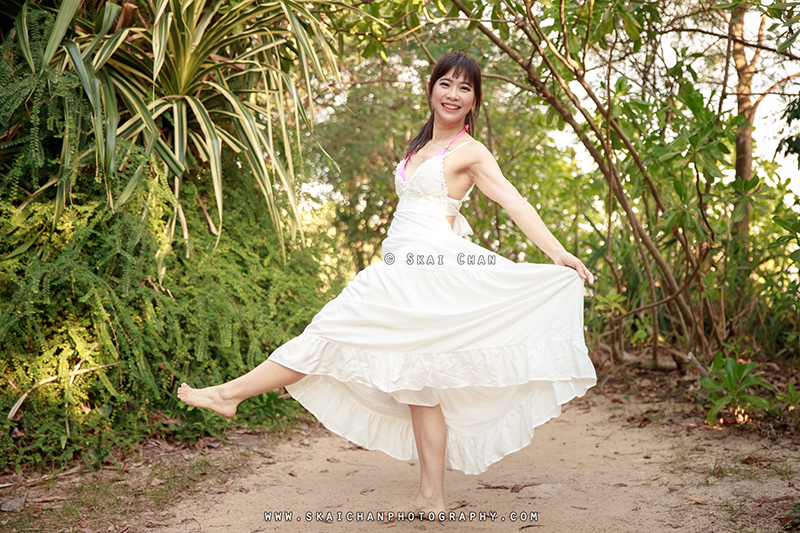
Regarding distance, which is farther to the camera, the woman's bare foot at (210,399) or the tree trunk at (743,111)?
the tree trunk at (743,111)

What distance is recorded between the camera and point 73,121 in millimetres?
2703

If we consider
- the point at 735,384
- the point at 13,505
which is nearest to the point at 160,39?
the point at 13,505

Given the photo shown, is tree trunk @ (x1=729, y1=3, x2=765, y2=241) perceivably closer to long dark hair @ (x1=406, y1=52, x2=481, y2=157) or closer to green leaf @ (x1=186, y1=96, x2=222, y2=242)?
long dark hair @ (x1=406, y1=52, x2=481, y2=157)

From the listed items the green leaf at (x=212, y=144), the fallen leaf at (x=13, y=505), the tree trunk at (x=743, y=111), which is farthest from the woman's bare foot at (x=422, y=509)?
the tree trunk at (x=743, y=111)

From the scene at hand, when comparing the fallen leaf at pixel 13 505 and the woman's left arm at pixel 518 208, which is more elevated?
the woman's left arm at pixel 518 208

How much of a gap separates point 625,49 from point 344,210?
4506 mm

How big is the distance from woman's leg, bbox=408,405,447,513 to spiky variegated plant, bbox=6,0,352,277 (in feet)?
4.69

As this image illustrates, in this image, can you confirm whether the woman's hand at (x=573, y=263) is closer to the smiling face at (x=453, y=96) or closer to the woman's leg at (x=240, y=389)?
the smiling face at (x=453, y=96)

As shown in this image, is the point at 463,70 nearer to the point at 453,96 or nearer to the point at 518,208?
the point at 453,96

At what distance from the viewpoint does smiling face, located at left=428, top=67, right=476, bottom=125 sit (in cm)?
229

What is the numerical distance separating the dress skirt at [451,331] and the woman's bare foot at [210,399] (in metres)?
0.22

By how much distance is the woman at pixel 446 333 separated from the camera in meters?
2.10

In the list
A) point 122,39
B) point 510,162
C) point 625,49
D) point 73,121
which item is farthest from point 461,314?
point 510,162

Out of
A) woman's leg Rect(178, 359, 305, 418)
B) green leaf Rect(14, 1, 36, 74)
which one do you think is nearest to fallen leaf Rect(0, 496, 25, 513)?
woman's leg Rect(178, 359, 305, 418)
